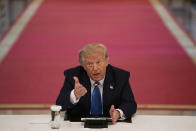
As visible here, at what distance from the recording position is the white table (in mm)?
2469

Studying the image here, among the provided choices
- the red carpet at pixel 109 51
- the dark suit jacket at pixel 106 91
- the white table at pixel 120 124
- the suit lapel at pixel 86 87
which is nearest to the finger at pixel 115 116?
the white table at pixel 120 124

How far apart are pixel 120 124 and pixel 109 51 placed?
3904mm

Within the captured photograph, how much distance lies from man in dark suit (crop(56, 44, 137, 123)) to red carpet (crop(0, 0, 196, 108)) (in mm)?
1847

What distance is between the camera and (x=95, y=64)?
8.74 ft

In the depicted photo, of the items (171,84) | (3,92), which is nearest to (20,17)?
(3,92)

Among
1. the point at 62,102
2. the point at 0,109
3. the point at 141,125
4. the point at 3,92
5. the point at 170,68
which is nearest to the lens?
the point at 141,125

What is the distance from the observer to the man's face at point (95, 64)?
2.67 m

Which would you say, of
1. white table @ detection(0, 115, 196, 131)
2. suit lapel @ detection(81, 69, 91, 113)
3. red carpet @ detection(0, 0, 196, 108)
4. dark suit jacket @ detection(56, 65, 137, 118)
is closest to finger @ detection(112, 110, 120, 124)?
white table @ detection(0, 115, 196, 131)

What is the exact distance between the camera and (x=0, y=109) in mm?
4488

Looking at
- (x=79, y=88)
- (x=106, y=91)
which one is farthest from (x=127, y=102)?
(x=79, y=88)

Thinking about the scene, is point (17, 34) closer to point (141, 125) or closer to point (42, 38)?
point (42, 38)

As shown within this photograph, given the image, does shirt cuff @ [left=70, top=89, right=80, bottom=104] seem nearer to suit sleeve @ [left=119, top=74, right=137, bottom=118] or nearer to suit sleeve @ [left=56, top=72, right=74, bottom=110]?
suit sleeve @ [left=56, top=72, right=74, bottom=110]

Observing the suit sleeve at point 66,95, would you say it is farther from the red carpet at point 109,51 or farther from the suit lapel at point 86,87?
the red carpet at point 109,51

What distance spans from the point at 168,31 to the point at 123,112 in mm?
5054
